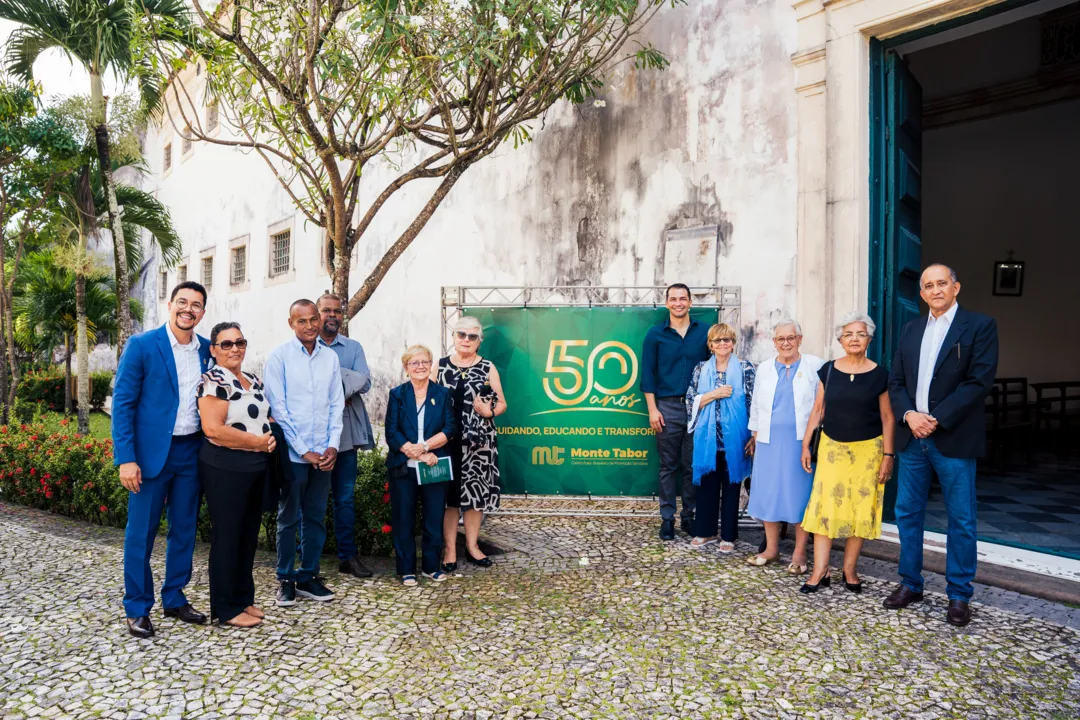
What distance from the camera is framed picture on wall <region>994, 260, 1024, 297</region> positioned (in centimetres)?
1322

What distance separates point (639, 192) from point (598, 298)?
1.24 meters

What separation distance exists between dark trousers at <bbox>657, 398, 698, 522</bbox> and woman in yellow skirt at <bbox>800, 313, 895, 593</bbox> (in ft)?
4.10

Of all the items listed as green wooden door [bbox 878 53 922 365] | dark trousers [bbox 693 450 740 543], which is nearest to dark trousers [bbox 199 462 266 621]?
dark trousers [bbox 693 450 740 543]

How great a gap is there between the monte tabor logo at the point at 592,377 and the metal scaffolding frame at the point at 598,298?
36 cm

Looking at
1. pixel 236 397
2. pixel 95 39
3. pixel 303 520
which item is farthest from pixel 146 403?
pixel 95 39

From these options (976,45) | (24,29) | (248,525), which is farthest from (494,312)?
(976,45)

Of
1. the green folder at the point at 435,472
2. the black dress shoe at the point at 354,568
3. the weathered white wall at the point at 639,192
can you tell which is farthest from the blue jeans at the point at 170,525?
the weathered white wall at the point at 639,192

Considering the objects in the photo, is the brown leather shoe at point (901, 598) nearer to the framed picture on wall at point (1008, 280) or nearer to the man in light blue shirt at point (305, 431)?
the man in light blue shirt at point (305, 431)

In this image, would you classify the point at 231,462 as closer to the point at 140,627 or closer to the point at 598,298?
the point at 140,627

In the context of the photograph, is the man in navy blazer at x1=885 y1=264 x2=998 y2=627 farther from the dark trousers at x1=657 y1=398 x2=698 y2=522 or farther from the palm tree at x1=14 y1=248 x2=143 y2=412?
the palm tree at x1=14 y1=248 x2=143 y2=412

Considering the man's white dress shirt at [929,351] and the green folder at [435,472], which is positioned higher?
the man's white dress shirt at [929,351]

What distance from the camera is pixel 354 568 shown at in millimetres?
4629

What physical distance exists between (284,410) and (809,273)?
4.44m

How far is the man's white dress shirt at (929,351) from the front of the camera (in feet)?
13.2
